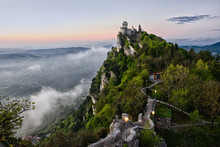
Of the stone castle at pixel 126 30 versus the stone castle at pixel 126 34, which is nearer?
the stone castle at pixel 126 34

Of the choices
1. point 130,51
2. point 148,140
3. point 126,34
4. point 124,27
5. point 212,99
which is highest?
point 124,27

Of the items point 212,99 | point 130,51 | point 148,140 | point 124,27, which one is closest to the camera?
point 148,140

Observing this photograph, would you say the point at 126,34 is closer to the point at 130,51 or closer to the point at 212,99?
the point at 130,51

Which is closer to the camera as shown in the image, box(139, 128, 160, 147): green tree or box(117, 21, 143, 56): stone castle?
box(139, 128, 160, 147): green tree

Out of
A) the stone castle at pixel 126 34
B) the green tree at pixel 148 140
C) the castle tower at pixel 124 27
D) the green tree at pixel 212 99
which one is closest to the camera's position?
the green tree at pixel 148 140

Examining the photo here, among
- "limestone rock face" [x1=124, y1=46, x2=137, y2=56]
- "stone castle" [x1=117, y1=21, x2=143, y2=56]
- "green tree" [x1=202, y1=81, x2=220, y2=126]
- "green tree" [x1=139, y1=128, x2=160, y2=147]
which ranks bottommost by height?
"green tree" [x1=139, y1=128, x2=160, y2=147]

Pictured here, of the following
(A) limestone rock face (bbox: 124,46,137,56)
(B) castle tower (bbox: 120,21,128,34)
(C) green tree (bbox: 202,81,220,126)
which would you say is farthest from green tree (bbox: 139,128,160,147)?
(B) castle tower (bbox: 120,21,128,34)

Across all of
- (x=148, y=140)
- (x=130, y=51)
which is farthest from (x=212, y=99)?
(x=130, y=51)

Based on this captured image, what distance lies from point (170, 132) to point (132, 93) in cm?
925

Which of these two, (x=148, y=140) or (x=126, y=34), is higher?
(x=126, y=34)

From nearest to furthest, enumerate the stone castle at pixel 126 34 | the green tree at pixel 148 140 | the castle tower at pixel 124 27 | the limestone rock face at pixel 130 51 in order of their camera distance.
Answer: the green tree at pixel 148 140 < the limestone rock face at pixel 130 51 < the stone castle at pixel 126 34 < the castle tower at pixel 124 27

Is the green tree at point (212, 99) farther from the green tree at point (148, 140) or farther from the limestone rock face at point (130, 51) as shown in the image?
the limestone rock face at point (130, 51)

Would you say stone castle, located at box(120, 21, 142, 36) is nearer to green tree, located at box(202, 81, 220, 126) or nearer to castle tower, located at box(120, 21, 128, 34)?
castle tower, located at box(120, 21, 128, 34)

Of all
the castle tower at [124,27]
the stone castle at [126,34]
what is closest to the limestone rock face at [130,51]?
the stone castle at [126,34]
